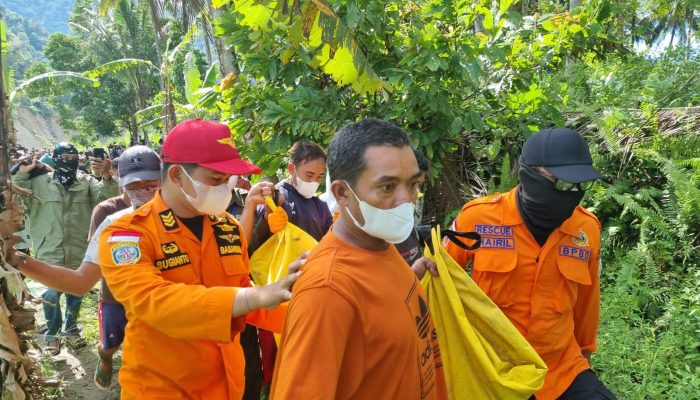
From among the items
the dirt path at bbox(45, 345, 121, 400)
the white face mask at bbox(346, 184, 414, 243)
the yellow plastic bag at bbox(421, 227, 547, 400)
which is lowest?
the dirt path at bbox(45, 345, 121, 400)

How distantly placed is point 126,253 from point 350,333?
3.24 ft

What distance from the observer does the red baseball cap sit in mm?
2039

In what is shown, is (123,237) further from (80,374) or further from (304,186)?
(80,374)

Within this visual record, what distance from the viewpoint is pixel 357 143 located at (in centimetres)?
151

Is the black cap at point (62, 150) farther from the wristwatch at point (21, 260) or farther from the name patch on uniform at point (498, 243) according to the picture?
the name patch on uniform at point (498, 243)

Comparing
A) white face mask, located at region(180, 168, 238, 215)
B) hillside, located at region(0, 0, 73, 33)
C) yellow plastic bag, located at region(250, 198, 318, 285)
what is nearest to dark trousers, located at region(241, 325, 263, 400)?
yellow plastic bag, located at region(250, 198, 318, 285)

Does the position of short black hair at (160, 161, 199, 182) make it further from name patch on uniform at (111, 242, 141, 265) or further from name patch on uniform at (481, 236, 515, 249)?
name patch on uniform at (481, 236, 515, 249)

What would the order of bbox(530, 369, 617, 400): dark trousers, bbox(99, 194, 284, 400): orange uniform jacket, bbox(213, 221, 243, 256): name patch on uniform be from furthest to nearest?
bbox(530, 369, 617, 400): dark trousers
bbox(213, 221, 243, 256): name patch on uniform
bbox(99, 194, 284, 400): orange uniform jacket

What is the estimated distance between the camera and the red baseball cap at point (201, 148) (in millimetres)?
2039

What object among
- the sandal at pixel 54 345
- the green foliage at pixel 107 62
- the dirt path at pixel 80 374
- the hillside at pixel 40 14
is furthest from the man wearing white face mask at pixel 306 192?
the hillside at pixel 40 14

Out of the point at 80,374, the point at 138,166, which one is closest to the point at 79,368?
the point at 80,374

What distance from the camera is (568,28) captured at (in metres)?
5.11

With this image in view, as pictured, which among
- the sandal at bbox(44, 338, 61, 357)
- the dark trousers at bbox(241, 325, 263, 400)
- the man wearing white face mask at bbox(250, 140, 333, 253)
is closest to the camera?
the dark trousers at bbox(241, 325, 263, 400)

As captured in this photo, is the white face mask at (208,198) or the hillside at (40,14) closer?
the white face mask at (208,198)
